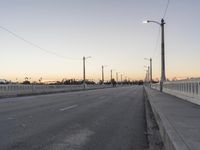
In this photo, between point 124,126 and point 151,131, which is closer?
point 151,131

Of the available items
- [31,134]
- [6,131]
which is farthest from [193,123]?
[6,131]

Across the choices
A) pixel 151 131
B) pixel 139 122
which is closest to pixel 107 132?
pixel 151 131

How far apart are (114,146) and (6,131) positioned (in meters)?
3.46

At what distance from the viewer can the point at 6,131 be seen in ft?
33.8

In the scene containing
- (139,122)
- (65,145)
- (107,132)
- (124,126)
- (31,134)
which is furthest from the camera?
(139,122)

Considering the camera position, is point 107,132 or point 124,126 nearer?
point 107,132

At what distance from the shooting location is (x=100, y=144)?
883cm

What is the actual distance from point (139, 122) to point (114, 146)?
17.6 feet

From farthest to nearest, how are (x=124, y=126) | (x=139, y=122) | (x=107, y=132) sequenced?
(x=139, y=122), (x=124, y=126), (x=107, y=132)

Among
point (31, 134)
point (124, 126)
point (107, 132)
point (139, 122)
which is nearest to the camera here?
point (31, 134)

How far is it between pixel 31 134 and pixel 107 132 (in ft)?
7.63

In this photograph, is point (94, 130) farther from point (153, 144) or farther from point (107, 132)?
point (153, 144)

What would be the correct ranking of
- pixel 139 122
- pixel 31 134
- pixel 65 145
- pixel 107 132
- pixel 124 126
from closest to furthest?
pixel 65 145 → pixel 31 134 → pixel 107 132 → pixel 124 126 → pixel 139 122

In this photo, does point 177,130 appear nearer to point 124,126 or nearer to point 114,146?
point 114,146
